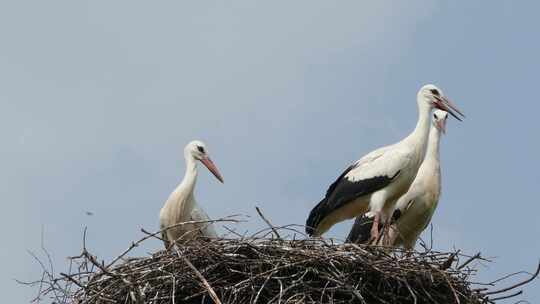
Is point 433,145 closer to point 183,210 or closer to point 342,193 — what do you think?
point 342,193

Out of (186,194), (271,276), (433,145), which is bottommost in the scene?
(271,276)

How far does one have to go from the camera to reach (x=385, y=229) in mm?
11812

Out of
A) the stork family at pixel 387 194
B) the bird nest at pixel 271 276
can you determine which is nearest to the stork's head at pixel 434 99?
the stork family at pixel 387 194

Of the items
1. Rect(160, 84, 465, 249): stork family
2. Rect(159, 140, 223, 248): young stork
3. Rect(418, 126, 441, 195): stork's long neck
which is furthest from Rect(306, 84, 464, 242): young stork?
Rect(159, 140, 223, 248): young stork

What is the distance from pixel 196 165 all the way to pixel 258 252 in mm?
3951

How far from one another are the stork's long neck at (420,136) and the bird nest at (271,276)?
2386 mm

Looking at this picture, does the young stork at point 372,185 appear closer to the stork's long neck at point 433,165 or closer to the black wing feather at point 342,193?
the black wing feather at point 342,193

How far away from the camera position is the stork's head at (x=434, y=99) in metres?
13.0

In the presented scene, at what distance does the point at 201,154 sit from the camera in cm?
1386

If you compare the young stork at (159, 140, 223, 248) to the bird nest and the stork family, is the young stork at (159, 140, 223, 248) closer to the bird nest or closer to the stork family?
the stork family

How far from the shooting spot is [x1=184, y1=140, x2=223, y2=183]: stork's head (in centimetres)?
1384

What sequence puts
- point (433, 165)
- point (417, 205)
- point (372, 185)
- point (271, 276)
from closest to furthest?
point (271, 276), point (372, 185), point (417, 205), point (433, 165)

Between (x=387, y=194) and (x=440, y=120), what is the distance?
1.23 metres

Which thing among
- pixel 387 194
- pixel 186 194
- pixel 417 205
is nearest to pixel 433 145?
pixel 417 205
